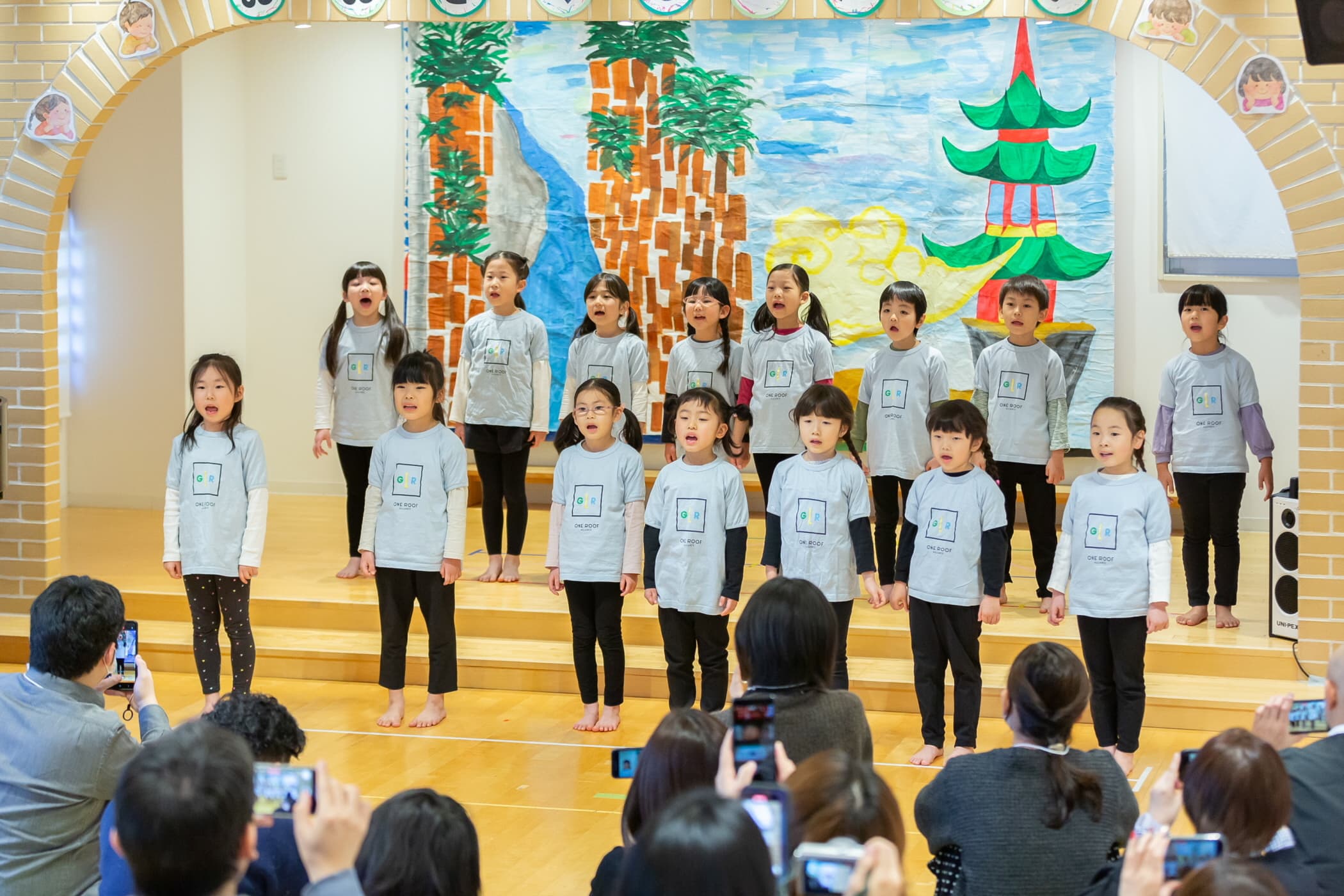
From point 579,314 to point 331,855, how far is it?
6.36 m

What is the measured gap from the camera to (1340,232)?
Result: 5.01m

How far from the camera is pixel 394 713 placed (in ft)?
17.2

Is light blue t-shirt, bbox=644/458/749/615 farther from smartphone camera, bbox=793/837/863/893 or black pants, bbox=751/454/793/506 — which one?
smartphone camera, bbox=793/837/863/893

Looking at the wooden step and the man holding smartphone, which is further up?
the man holding smartphone

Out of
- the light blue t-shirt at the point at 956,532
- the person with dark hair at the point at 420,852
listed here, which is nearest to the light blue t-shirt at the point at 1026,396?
the light blue t-shirt at the point at 956,532

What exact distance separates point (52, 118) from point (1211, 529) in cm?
483

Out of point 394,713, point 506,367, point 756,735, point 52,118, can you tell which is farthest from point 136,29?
point 756,735

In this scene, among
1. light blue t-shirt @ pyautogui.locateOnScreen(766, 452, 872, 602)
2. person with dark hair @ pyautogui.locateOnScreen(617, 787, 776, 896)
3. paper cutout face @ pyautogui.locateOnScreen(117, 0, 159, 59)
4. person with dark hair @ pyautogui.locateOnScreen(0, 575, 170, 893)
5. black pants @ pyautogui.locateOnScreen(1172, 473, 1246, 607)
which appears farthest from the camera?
paper cutout face @ pyautogui.locateOnScreen(117, 0, 159, 59)

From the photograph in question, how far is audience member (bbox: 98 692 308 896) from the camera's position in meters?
2.37

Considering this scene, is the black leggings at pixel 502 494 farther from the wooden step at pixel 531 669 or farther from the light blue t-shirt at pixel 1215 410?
the light blue t-shirt at pixel 1215 410

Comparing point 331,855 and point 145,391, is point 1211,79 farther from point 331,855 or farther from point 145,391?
point 145,391

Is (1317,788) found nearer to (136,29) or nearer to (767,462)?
(767,462)

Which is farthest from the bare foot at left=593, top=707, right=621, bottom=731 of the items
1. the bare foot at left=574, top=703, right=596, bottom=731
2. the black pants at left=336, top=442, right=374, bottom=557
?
the black pants at left=336, top=442, right=374, bottom=557

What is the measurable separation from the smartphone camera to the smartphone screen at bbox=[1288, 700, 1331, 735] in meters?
1.15
